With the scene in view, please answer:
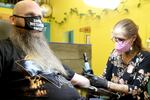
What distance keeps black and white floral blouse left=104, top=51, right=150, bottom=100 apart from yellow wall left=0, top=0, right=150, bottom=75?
4.53ft

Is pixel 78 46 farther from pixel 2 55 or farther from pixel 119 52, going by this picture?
pixel 2 55

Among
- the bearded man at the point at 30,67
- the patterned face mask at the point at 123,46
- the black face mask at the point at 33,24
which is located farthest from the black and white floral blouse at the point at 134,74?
the black face mask at the point at 33,24

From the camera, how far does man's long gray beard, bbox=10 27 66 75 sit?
1.80 metres

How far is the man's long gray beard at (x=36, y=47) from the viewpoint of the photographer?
5.89 ft

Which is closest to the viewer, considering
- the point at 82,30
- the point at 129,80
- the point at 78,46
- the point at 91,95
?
the point at 91,95

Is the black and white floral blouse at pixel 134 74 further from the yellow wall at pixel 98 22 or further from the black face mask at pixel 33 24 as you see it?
the yellow wall at pixel 98 22

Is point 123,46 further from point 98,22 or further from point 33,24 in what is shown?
point 98,22

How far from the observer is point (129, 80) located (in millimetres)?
2387

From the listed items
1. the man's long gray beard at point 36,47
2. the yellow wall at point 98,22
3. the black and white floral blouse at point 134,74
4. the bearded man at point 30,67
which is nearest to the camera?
the bearded man at point 30,67

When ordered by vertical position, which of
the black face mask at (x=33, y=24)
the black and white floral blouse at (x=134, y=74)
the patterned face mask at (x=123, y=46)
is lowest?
the black and white floral blouse at (x=134, y=74)

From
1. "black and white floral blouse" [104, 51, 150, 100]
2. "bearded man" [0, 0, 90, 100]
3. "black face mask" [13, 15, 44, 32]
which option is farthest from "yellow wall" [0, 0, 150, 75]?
"black face mask" [13, 15, 44, 32]

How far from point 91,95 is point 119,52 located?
518 millimetres

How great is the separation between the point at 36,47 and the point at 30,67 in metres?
0.26

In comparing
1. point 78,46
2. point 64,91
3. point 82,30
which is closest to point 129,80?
point 78,46
